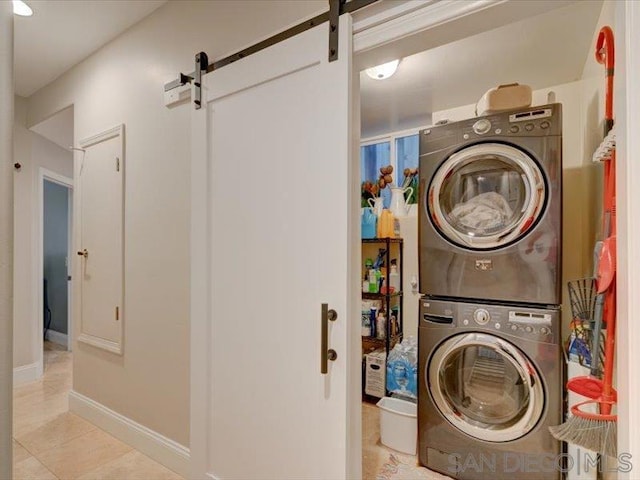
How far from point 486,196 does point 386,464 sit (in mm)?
1779

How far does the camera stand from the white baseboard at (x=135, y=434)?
1940 millimetres

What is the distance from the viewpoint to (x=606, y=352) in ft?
3.55

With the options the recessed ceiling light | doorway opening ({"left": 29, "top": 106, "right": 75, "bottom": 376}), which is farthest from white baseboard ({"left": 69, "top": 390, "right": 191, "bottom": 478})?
the recessed ceiling light

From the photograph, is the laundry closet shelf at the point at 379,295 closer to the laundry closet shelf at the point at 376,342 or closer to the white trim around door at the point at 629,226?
the laundry closet shelf at the point at 376,342

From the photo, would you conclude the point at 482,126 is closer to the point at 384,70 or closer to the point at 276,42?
the point at 384,70

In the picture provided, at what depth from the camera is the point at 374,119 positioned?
3150 mm

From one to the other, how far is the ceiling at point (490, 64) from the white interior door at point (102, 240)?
1922 mm

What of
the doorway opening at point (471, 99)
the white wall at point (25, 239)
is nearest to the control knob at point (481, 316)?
the doorway opening at point (471, 99)

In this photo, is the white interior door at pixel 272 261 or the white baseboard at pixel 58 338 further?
the white baseboard at pixel 58 338

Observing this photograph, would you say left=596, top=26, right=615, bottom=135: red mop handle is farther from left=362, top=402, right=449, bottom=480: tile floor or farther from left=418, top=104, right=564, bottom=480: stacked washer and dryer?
left=362, top=402, right=449, bottom=480: tile floor

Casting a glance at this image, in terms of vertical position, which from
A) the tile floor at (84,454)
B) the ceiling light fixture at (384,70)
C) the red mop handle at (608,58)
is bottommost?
the tile floor at (84,454)

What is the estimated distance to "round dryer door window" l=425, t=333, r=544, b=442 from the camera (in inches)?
71.8

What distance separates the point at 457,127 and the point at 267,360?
1704 mm

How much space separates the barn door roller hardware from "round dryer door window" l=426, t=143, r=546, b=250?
1.09 metres
